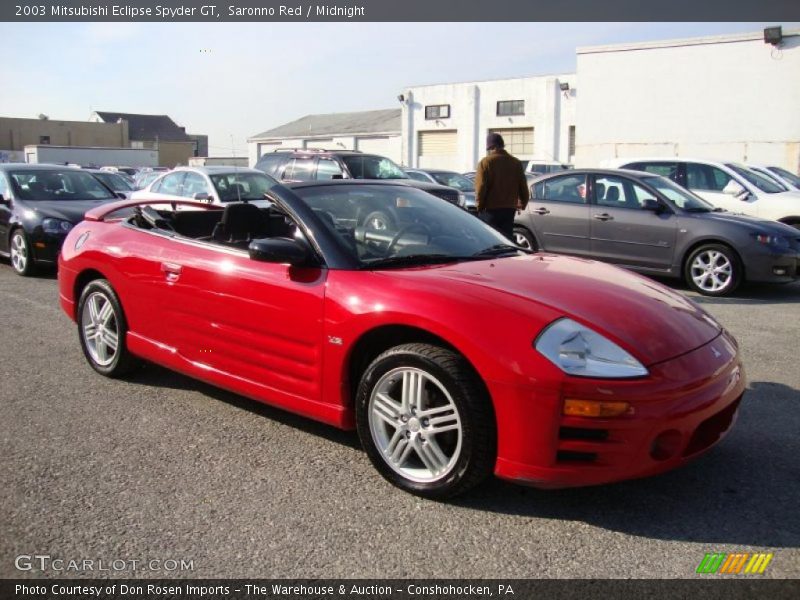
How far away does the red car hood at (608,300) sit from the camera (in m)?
2.95

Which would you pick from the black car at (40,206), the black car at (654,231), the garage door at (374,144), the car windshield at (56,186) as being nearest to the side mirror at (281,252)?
the black car at (654,231)

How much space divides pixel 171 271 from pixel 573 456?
258 cm

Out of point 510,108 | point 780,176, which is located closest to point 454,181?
point 780,176

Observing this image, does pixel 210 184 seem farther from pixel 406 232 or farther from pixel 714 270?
pixel 406 232

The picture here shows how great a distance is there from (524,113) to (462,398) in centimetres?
3872

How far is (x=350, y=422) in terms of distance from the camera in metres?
3.39

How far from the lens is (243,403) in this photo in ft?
14.3

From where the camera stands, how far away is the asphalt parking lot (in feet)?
8.61

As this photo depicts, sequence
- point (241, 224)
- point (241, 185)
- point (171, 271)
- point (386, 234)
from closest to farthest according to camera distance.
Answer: point (386, 234), point (171, 271), point (241, 224), point (241, 185)

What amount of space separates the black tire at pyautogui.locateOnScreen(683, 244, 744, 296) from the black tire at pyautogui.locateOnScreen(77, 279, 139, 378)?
21.8 feet

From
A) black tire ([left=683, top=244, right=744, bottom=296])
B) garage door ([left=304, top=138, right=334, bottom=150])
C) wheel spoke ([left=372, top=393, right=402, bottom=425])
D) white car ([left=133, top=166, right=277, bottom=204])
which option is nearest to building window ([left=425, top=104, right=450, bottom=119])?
garage door ([left=304, top=138, right=334, bottom=150])

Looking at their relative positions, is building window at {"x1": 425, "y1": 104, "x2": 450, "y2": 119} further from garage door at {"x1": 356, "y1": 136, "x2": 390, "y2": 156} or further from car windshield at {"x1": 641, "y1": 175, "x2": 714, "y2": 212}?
car windshield at {"x1": 641, "y1": 175, "x2": 714, "y2": 212}

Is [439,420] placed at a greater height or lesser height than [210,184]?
lesser

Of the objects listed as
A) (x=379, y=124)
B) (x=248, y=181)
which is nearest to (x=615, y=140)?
(x=248, y=181)
